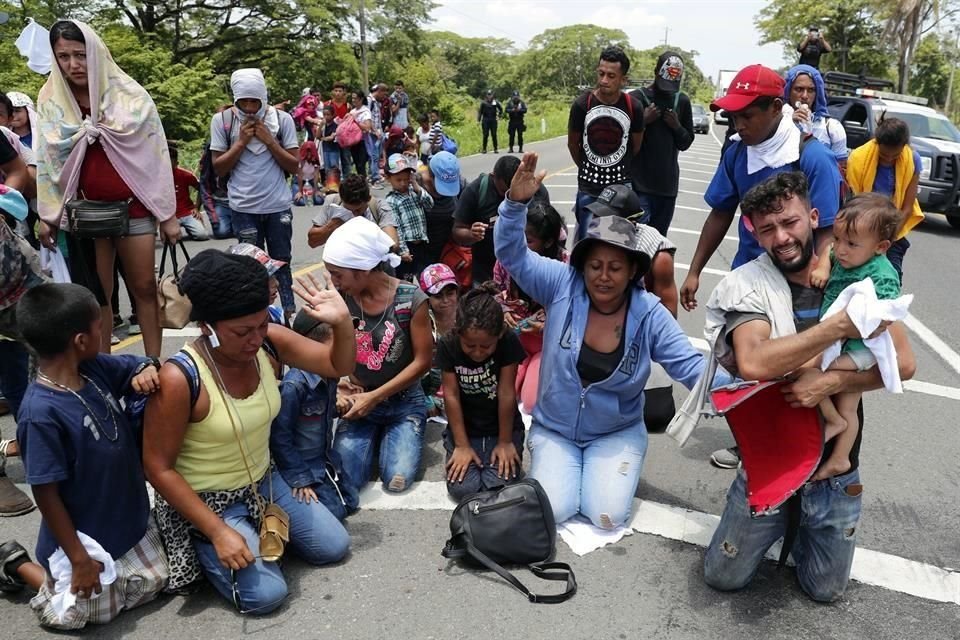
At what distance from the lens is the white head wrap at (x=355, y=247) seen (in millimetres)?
3717

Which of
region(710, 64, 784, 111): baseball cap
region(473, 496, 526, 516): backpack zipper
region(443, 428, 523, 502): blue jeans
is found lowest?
region(443, 428, 523, 502): blue jeans

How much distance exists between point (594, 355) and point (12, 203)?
3057 mm

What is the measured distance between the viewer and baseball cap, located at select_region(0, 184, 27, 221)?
3.64m

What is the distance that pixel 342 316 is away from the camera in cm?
302

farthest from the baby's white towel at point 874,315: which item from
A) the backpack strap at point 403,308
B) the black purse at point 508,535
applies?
the backpack strap at point 403,308

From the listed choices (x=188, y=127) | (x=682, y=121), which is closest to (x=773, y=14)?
(x=188, y=127)

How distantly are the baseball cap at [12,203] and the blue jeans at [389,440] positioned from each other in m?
1.99

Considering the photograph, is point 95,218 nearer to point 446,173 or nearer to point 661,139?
point 446,173

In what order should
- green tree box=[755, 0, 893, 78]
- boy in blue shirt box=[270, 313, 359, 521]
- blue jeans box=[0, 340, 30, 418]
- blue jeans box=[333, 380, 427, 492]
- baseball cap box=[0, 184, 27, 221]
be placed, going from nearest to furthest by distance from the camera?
boy in blue shirt box=[270, 313, 359, 521], baseball cap box=[0, 184, 27, 221], blue jeans box=[0, 340, 30, 418], blue jeans box=[333, 380, 427, 492], green tree box=[755, 0, 893, 78]

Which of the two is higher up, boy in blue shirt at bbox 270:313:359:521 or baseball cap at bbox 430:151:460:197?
baseball cap at bbox 430:151:460:197

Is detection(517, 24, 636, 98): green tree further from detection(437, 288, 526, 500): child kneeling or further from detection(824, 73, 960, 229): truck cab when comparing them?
detection(437, 288, 526, 500): child kneeling

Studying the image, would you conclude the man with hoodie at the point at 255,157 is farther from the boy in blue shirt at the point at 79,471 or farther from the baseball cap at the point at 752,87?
the baseball cap at the point at 752,87

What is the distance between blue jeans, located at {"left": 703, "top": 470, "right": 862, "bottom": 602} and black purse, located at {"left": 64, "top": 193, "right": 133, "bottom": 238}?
12.4 ft

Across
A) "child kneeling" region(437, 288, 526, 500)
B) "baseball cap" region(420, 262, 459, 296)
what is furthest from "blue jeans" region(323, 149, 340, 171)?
"child kneeling" region(437, 288, 526, 500)
